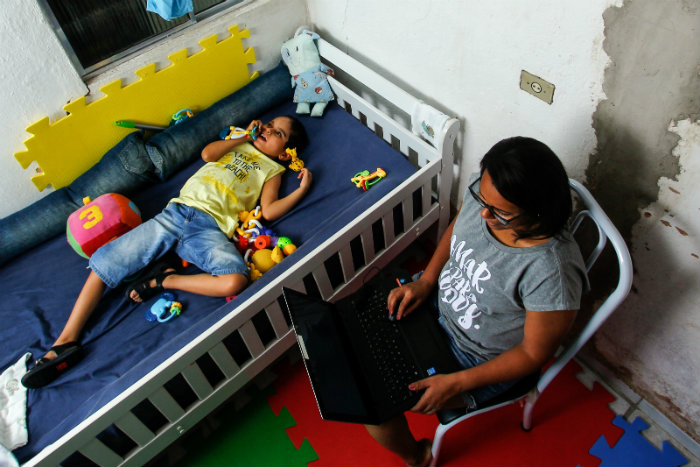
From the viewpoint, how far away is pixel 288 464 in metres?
1.67

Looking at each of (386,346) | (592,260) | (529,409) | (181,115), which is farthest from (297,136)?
(529,409)

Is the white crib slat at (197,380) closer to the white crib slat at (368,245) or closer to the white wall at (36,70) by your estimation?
the white crib slat at (368,245)

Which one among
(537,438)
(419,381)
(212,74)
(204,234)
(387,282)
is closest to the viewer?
(419,381)

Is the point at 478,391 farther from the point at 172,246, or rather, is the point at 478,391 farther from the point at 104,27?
the point at 104,27

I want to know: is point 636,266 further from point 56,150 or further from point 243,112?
point 56,150

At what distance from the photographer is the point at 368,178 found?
181 cm

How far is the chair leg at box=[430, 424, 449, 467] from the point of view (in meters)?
1.35

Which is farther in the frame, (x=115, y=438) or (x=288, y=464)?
(x=288, y=464)

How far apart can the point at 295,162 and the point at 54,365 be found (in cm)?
113

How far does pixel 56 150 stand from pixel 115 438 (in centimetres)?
117

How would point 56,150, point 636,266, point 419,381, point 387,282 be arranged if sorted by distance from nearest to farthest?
point 419,381
point 636,266
point 387,282
point 56,150

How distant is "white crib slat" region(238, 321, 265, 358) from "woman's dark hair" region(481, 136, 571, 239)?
2.90 ft

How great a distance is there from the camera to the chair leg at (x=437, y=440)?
4.44 feet

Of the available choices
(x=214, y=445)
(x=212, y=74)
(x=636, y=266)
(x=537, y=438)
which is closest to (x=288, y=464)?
(x=214, y=445)
